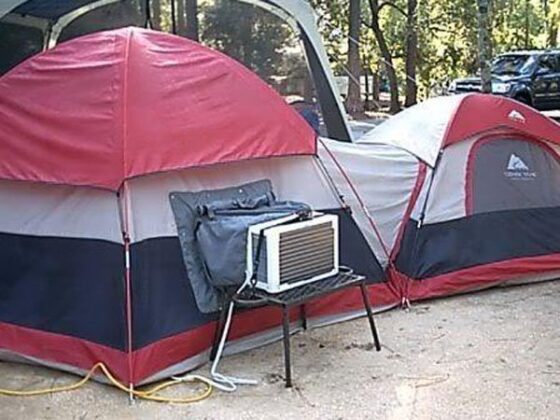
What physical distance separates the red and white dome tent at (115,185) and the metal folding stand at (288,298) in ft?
0.50

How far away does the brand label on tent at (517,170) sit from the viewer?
4.93 m

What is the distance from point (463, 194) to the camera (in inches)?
189

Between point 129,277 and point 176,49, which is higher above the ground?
point 176,49

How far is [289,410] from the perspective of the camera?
3307 millimetres

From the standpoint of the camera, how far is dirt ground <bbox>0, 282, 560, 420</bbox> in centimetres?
330

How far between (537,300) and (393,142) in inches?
49.8

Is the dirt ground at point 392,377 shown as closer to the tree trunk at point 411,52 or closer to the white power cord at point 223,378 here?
the white power cord at point 223,378

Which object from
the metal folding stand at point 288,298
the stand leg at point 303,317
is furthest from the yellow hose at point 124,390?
the stand leg at point 303,317

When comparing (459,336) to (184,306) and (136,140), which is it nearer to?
(184,306)

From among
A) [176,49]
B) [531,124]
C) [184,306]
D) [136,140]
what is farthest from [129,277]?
[531,124]

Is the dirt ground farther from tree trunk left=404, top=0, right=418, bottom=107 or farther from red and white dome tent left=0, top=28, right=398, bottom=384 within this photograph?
tree trunk left=404, top=0, right=418, bottom=107

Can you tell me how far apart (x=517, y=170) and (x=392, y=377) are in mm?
1914

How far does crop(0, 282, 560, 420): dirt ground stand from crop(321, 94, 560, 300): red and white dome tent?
1.10 feet

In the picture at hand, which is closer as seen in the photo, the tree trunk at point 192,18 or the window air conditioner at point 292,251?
the window air conditioner at point 292,251
